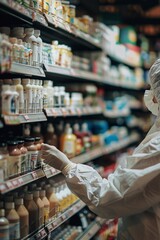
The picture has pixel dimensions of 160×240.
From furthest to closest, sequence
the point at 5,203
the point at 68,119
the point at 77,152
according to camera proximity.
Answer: the point at 68,119
the point at 77,152
the point at 5,203

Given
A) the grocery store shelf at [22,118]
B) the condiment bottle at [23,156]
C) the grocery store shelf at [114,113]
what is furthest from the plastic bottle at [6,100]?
the grocery store shelf at [114,113]

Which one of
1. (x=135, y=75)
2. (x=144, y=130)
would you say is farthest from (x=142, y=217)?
(x=144, y=130)

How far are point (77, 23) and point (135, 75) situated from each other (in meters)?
3.45

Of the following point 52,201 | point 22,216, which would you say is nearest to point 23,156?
point 22,216

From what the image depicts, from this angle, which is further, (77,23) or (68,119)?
(68,119)

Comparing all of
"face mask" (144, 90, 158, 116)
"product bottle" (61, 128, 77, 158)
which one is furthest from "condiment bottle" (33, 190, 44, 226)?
"face mask" (144, 90, 158, 116)

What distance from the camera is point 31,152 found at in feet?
9.00

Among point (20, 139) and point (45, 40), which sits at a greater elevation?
point (45, 40)

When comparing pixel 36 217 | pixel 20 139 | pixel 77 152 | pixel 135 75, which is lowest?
pixel 36 217

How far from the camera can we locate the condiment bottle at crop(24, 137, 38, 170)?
2.72 metres

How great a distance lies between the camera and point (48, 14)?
304 cm

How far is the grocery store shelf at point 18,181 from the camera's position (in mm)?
2270

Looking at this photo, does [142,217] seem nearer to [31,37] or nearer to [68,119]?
[31,37]

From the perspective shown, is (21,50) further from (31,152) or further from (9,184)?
(9,184)
